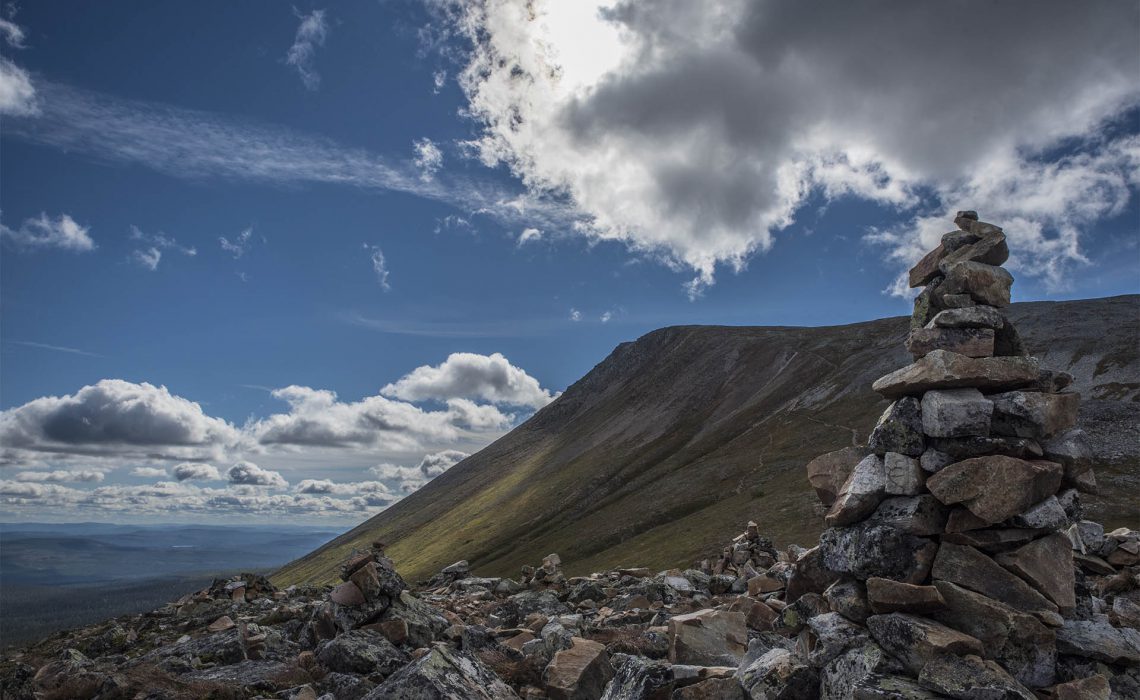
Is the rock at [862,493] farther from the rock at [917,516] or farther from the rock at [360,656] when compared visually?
the rock at [360,656]

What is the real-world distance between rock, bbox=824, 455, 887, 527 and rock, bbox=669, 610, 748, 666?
6334mm

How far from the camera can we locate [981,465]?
45.9 ft

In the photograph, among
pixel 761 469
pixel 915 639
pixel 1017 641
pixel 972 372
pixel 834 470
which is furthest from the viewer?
pixel 761 469

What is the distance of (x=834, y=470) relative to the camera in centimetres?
1758

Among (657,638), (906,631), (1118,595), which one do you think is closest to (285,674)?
(657,638)

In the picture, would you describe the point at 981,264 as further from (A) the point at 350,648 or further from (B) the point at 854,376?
(B) the point at 854,376

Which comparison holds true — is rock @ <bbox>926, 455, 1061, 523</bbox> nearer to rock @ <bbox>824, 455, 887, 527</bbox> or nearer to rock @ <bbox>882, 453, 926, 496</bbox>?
rock @ <bbox>882, 453, 926, 496</bbox>

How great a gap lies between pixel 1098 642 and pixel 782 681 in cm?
684

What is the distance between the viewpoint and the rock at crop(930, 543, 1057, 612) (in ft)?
43.9

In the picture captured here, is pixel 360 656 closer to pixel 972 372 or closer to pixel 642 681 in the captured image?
pixel 642 681

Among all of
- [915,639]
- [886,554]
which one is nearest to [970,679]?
[915,639]

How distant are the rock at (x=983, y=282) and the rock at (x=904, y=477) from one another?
17.9 feet

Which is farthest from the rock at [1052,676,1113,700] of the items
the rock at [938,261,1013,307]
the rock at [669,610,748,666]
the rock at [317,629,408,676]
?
the rock at [317,629,408,676]

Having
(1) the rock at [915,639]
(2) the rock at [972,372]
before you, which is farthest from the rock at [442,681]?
(2) the rock at [972,372]
